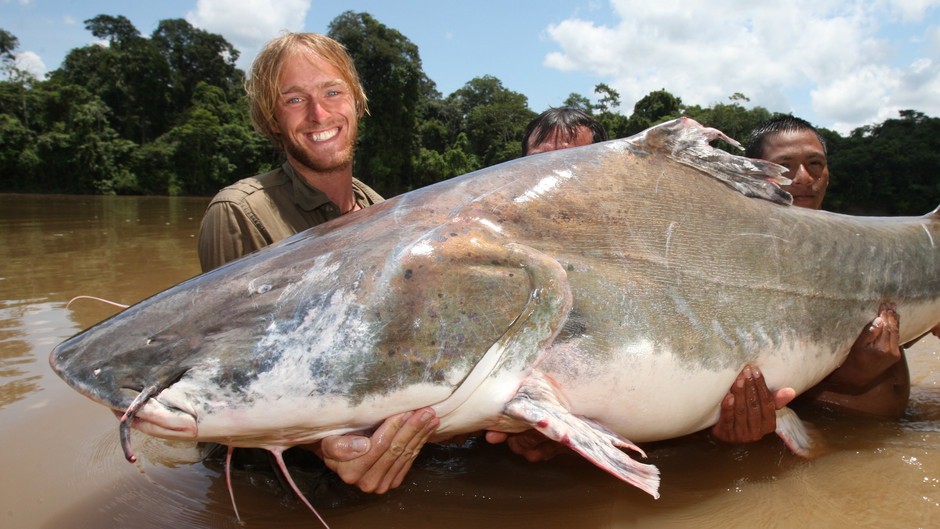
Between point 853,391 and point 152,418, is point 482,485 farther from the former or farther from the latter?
point 853,391

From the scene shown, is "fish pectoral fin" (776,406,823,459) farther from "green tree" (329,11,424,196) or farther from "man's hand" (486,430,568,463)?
"green tree" (329,11,424,196)

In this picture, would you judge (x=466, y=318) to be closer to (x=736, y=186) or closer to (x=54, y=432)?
(x=736, y=186)

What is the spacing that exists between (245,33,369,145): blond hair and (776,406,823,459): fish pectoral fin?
8.92 ft

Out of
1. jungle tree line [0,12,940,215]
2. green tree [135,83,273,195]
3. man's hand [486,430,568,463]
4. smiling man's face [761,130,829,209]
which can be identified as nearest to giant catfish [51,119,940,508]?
man's hand [486,430,568,463]

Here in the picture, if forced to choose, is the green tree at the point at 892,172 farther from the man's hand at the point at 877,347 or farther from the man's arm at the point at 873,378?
the man's hand at the point at 877,347

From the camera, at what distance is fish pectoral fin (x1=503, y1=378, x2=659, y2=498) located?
176 centimetres

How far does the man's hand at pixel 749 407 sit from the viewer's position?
2311 mm

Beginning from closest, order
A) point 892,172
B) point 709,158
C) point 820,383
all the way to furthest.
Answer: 1. point 709,158
2. point 820,383
3. point 892,172

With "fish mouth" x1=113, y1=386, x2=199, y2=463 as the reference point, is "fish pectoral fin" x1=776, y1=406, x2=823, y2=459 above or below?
below

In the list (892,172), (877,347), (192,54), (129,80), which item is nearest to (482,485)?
(877,347)

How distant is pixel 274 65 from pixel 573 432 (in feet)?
7.75

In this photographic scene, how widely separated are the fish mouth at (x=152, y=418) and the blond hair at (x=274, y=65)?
1911mm

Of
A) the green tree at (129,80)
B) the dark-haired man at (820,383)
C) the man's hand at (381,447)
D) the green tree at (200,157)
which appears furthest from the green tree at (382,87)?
the man's hand at (381,447)

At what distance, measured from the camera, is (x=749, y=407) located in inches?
93.0
